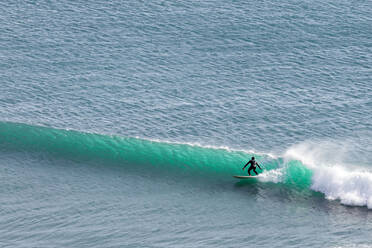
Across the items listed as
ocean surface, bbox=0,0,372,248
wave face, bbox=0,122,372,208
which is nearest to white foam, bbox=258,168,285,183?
wave face, bbox=0,122,372,208

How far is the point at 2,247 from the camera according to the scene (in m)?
49.9

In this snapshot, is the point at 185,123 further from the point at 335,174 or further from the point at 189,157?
the point at 335,174

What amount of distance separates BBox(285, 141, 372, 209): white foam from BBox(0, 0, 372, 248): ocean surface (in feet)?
0.54

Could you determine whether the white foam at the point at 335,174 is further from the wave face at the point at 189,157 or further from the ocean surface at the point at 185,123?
the ocean surface at the point at 185,123

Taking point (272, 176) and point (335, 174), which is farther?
point (272, 176)

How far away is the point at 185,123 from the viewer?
70000mm

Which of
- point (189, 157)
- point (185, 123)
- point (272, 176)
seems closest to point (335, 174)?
point (272, 176)

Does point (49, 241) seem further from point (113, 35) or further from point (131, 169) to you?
point (113, 35)

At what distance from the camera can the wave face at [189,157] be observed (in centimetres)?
5988

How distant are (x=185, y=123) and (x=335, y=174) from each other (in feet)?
52.7

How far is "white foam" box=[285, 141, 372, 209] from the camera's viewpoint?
57656mm

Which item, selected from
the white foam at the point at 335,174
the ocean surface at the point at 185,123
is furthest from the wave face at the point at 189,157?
the ocean surface at the point at 185,123

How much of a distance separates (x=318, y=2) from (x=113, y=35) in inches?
1060

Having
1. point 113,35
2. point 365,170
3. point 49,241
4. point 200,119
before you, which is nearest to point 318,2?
point 113,35
